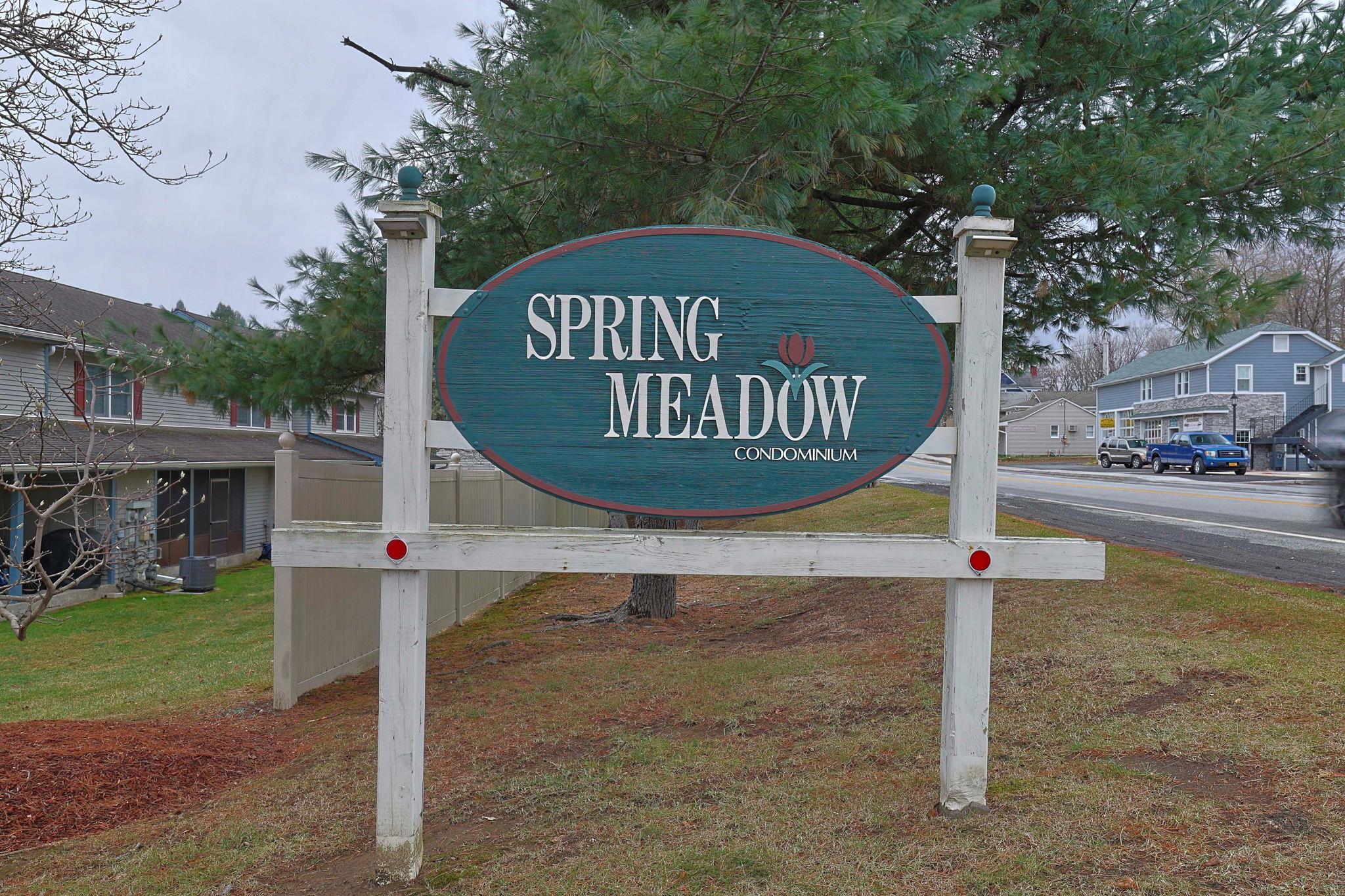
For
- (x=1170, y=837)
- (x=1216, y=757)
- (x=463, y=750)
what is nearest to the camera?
(x=1170, y=837)

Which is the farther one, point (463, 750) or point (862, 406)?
point (463, 750)

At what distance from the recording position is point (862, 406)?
11.6ft

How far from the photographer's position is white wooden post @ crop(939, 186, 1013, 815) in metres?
3.54

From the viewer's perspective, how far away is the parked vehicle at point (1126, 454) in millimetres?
35156

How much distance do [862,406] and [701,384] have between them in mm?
636

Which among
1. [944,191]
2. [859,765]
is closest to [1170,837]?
[859,765]

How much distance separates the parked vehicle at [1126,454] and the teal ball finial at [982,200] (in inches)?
1374

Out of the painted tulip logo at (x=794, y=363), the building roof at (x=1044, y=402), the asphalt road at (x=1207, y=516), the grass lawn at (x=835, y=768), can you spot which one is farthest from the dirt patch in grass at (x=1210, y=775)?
the building roof at (x=1044, y=402)

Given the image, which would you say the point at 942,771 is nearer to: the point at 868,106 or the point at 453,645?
the point at 868,106

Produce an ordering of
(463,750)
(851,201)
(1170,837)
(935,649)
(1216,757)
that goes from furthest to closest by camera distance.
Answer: (851,201), (935,649), (463,750), (1216,757), (1170,837)

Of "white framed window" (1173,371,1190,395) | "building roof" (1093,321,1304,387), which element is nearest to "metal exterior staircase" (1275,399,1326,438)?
"building roof" (1093,321,1304,387)

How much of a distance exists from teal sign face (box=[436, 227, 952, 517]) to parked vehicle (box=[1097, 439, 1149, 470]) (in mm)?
35239

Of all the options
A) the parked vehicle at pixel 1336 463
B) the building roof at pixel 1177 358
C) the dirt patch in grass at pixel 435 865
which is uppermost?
the building roof at pixel 1177 358

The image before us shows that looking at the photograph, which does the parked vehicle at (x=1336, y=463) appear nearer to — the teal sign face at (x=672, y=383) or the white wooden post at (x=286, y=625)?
the teal sign face at (x=672, y=383)
